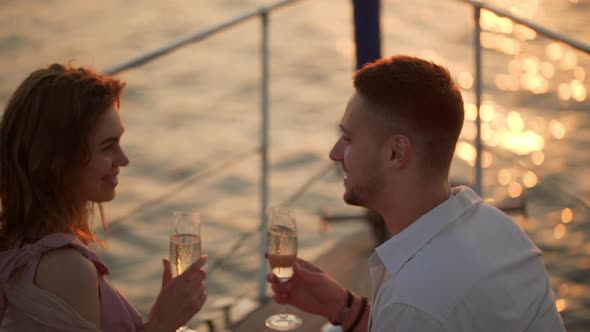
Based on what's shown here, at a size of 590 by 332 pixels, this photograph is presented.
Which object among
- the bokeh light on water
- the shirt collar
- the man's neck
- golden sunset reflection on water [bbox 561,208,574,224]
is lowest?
golden sunset reflection on water [bbox 561,208,574,224]

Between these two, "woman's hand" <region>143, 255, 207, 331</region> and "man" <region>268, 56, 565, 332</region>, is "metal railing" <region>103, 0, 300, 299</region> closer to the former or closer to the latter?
"woman's hand" <region>143, 255, 207, 331</region>

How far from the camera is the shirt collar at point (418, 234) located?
6.57 ft

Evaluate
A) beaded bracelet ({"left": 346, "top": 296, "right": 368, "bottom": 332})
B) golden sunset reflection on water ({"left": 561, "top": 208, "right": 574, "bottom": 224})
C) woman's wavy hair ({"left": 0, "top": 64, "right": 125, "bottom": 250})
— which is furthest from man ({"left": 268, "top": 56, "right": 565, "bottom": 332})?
golden sunset reflection on water ({"left": 561, "top": 208, "right": 574, "bottom": 224})

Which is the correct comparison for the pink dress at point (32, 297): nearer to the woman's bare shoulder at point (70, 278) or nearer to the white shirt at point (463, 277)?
the woman's bare shoulder at point (70, 278)

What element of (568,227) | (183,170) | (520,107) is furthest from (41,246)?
(520,107)

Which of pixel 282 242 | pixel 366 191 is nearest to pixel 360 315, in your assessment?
pixel 282 242

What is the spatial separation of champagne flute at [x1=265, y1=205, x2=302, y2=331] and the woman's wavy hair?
21.1 inches

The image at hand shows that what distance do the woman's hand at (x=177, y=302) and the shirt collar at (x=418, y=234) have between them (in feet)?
1.43

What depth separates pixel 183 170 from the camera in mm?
7824

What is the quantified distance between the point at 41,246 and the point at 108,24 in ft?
29.2

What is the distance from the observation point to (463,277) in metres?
1.88

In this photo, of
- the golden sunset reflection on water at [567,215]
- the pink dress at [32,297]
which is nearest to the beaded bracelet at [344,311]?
the pink dress at [32,297]

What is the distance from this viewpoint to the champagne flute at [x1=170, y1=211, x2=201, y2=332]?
2.37 meters

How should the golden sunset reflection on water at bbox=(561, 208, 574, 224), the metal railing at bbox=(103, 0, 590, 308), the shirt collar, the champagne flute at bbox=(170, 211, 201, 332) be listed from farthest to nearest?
the golden sunset reflection on water at bbox=(561, 208, 574, 224), the metal railing at bbox=(103, 0, 590, 308), the champagne flute at bbox=(170, 211, 201, 332), the shirt collar
